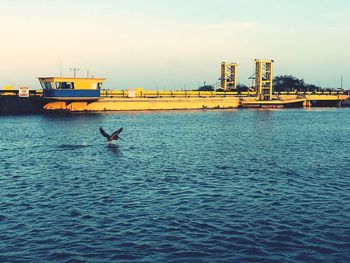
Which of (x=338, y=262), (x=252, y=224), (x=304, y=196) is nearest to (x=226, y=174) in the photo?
(x=304, y=196)

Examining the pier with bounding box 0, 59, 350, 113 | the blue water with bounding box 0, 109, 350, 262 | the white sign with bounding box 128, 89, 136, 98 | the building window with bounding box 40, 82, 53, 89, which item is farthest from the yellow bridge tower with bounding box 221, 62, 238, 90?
the blue water with bounding box 0, 109, 350, 262

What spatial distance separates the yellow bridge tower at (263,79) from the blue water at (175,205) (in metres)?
133

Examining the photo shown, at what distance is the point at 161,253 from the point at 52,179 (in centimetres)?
2049

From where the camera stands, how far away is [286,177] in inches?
1505

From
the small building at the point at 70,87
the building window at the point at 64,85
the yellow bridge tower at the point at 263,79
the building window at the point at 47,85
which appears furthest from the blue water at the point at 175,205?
the yellow bridge tower at the point at 263,79

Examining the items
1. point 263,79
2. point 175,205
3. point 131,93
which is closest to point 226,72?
point 263,79

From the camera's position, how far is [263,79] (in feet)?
626

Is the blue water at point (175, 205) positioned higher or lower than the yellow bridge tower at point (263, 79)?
lower

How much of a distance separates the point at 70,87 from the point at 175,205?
107 metres

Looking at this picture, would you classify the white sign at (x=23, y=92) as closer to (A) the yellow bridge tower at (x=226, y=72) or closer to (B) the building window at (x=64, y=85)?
(B) the building window at (x=64, y=85)

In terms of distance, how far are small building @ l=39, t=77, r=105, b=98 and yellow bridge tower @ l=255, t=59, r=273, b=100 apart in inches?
3168

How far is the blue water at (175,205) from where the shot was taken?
20.9m

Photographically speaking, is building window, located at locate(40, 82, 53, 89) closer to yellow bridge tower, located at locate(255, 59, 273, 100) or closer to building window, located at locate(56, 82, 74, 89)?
building window, located at locate(56, 82, 74, 89)

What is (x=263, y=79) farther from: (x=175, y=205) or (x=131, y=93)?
(x=175, y=205)
